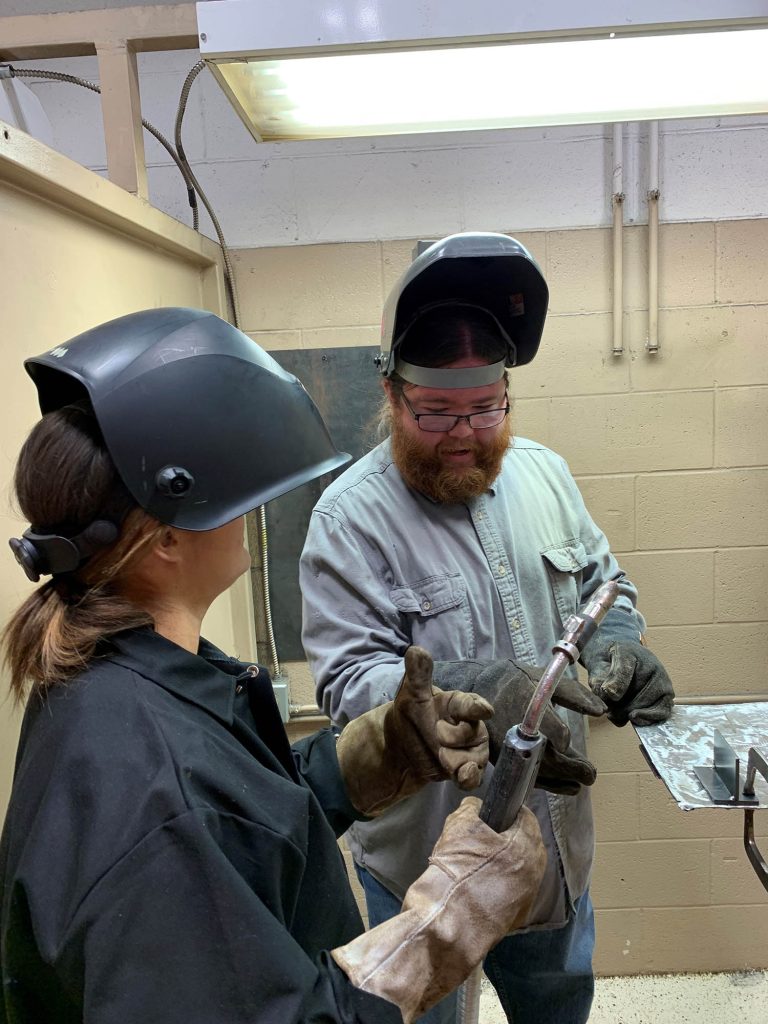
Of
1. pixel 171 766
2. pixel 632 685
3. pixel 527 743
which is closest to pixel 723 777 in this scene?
pixel 632 685

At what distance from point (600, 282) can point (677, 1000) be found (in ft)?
7.02

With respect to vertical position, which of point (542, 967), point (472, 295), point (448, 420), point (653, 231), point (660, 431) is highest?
point (653, 231)

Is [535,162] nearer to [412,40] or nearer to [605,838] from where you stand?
[412,40]

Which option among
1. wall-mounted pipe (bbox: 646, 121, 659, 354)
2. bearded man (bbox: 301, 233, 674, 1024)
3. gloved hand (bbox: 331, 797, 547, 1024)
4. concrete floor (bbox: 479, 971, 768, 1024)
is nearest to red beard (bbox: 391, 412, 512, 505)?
bearded man (bbox: 301, 233, 674, 1024)

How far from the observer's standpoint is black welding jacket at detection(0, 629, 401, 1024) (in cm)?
54

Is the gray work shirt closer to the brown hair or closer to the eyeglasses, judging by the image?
the eyeglasses

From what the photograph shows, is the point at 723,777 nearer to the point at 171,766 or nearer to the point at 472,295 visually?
the point at 171,766

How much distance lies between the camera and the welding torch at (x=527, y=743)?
78 cm

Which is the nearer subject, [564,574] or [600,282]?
[564,574]

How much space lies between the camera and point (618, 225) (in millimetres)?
1800

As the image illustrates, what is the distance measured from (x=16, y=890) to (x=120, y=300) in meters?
1.20

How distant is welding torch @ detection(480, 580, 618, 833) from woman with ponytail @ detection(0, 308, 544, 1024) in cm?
4

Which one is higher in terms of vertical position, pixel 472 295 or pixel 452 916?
pixel 472 295

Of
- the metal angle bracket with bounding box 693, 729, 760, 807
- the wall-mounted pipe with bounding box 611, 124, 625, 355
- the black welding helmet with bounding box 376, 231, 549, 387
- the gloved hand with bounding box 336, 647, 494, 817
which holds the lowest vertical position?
the metal angle bracket with bounding box 693, 729, 760, 807
